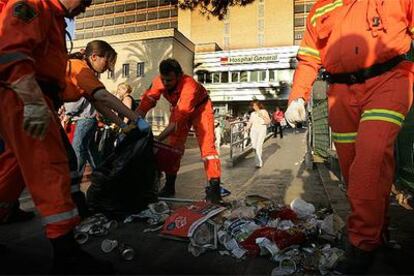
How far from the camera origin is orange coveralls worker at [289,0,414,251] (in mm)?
2250

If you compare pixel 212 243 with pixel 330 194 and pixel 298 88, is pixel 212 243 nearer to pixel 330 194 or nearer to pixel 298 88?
pixel 298 88

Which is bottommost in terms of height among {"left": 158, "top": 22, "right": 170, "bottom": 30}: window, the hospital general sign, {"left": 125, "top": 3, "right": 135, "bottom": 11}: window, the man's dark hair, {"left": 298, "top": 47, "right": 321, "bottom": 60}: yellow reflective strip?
{"left": 298, "top": 47, "right": 321, "bottom": 60}: yellow reflective strip

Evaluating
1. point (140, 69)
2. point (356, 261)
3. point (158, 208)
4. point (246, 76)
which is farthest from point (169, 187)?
point (246, 76)

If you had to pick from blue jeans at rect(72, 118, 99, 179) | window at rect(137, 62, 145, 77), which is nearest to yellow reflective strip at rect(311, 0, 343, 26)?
blue jeans at rect(72, 118, 99, 179)

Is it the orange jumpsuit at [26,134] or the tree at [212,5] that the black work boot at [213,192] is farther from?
the tree at [212,5]

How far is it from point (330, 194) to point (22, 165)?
321cm

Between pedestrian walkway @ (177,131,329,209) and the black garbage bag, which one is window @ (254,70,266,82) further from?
the black garbage bag

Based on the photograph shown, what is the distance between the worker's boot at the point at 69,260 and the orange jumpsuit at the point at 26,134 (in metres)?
0.06

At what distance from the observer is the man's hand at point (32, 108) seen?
2033mm

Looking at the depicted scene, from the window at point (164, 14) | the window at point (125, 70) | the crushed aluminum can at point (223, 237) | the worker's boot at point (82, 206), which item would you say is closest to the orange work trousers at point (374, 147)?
the crushed aluminum can at point (223, 237)

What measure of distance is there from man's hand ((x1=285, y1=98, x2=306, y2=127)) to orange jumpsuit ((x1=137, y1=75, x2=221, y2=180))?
1707 mm

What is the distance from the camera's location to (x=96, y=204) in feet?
10.4

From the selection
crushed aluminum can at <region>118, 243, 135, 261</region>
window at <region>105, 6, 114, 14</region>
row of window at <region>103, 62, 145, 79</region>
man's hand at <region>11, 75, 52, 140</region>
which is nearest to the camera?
man's hand at <region>11, 75, 52, 140</region>

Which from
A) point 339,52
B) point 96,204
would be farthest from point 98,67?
point 339,52
